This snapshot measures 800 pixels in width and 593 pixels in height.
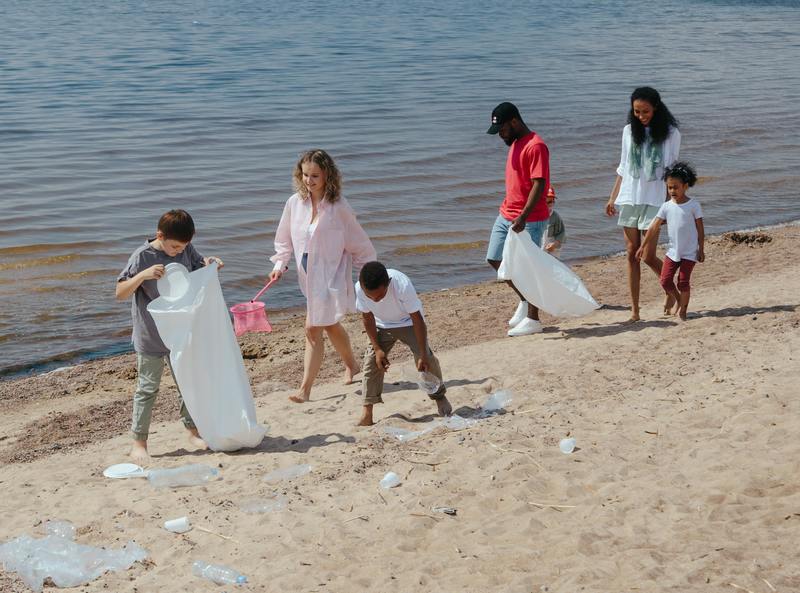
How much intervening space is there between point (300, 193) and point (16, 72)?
63.9ft

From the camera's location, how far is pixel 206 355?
599 cm

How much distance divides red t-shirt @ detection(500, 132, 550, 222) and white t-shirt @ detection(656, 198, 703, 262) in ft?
2.81

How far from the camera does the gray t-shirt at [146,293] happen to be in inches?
233

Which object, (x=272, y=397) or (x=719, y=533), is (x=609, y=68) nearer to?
(x=272, y=397)

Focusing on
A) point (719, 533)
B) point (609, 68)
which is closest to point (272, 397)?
point (719, 533)

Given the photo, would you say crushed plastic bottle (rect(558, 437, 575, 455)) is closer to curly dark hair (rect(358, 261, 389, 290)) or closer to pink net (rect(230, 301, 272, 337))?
curly dark hair (rect(358, 261, 389, 290))

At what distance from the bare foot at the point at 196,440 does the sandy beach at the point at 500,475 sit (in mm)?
104

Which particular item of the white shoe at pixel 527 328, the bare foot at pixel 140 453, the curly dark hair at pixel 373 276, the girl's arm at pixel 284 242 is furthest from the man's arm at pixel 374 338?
the white shoe at pixel 527 328

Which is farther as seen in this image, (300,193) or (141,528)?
(300,193)

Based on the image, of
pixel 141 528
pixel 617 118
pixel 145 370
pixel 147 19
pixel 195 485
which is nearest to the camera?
pixel 141 528

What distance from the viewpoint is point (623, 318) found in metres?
8.46

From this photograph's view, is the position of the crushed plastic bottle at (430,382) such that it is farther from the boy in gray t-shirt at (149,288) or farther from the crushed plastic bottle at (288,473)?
the boy in gray t-shirt at (149,288)

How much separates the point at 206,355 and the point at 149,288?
49cm

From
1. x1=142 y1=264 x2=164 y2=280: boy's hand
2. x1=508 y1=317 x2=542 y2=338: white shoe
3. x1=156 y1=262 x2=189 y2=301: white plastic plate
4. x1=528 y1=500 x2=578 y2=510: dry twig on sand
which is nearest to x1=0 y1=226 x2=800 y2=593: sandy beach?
x1=528 y1=500 x2=578 y2=510: dry twig on sand
